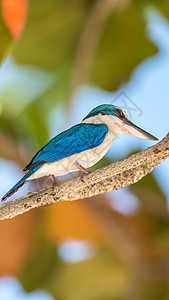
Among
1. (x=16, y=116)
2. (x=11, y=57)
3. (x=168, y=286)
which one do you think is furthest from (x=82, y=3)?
(x=168, y=286)

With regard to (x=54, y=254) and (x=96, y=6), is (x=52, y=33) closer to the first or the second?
(x=96, y=6)

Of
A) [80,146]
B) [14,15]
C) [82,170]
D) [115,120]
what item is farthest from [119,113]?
[14,15]

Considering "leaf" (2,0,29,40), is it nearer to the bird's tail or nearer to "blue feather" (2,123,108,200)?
"blue feather" (2,123,108,200)

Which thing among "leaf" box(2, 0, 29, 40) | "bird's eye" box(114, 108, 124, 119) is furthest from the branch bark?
"leaf" box(2, 0, 29, 40)

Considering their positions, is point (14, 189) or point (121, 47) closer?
point (14, 189)

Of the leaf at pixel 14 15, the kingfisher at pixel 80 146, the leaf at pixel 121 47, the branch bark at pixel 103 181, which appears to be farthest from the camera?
the leaf at pixel 121 47

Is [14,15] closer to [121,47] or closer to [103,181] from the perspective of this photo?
[103,181]

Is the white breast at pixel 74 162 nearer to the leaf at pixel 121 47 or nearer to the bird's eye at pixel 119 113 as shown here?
the bird's eye at pixel 119 113

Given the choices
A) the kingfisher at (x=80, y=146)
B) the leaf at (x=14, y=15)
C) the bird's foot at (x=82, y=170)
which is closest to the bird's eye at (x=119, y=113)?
the kingfisher at (x=80, y=146)
